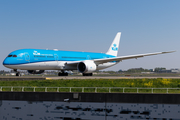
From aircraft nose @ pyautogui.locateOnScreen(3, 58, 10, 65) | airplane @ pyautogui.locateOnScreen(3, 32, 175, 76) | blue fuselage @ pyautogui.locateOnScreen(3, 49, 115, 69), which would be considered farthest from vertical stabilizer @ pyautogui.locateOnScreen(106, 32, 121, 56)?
aircraft nose @ pyautogui.locateOnScreen(3, 58, 10, 65)

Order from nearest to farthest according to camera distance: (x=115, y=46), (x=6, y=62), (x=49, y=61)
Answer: (x=6, y=62), (x=49, y=61), (x=115, y=46)

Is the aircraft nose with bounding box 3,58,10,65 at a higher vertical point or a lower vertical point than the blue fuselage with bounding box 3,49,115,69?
lower

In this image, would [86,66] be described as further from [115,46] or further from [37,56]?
[115,46]

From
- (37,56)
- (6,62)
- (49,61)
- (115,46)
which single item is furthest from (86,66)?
(115,46)

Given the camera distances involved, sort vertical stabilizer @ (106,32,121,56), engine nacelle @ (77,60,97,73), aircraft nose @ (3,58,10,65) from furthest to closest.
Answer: vertical stabilizer @ (106,32,121,56) → engine nacelle @ (77,60,97,73) → aircraft nose @ (3,58,10,65)

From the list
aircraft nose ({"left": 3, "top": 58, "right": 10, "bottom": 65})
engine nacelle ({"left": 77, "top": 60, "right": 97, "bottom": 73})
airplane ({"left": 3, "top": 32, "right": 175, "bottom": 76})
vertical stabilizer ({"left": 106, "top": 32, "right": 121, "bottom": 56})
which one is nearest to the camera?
aircraft nose ({"left": 3, "top": 58, "right": 10, "bottom": 65})

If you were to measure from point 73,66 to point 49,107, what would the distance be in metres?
29.1

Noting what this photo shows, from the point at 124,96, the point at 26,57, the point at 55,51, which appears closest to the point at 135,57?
the point at 55,51

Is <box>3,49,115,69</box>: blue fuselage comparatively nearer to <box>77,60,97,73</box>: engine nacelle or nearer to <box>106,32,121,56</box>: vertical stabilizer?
<box>77,60,97,73</box>: engine nacelle

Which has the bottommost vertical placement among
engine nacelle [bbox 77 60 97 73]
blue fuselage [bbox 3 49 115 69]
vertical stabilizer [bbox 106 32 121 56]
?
engine nacelle [bbox 77 60 97 73]

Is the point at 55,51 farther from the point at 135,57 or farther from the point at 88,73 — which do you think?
the point at 135,57

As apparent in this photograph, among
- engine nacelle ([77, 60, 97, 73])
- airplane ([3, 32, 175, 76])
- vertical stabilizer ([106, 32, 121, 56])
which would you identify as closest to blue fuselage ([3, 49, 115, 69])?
airplane ([3, 32, 175, 76])

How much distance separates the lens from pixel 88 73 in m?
52.1

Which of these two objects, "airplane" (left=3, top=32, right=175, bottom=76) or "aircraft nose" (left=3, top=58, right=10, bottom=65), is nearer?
"aircraft nose" (left=3, top=58, right=10, bottom=65)
